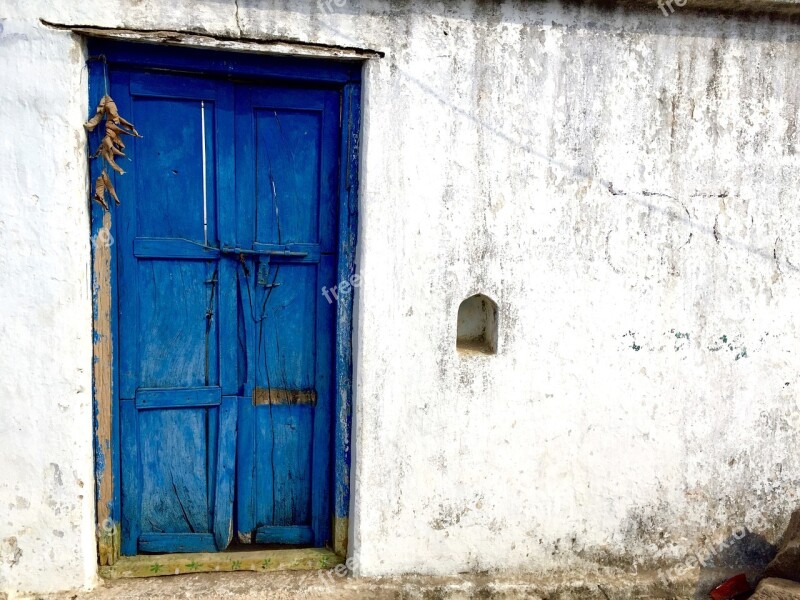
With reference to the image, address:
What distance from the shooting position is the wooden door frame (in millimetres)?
2771

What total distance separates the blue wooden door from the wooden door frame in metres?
0.05

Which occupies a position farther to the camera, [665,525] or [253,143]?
[665,525]

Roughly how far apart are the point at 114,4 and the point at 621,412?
293 cm

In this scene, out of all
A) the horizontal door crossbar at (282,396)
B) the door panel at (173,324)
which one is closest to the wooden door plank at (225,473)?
the door panel at (173,324)

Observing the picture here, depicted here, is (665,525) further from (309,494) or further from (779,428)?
(309,494)

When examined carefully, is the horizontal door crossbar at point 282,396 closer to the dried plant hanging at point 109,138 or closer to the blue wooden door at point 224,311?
the blue wooden door at point 224,311

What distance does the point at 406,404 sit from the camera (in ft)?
9.85

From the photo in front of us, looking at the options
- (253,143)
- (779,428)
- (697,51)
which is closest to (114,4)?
(253,143)

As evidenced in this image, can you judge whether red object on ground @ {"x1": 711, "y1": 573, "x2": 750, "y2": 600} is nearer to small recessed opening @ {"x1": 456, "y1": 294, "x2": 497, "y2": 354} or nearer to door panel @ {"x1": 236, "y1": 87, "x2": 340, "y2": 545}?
small recessed opening @ {"x1": 456, "y1": 294, "x2": 497, "y2": 354}

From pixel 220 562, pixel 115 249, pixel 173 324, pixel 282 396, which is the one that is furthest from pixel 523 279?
pixel 220 562

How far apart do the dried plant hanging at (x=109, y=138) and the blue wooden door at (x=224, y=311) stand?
2.7 inches

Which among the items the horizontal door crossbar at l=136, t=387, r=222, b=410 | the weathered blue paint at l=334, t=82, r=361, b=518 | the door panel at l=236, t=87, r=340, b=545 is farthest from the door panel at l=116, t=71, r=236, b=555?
the weathered blue paint at l=334, t=82, r=361, b=518

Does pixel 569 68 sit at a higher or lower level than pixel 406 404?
higher

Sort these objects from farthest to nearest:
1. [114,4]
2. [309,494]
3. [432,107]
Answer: [309,494] → [432,107] → [114,4]
